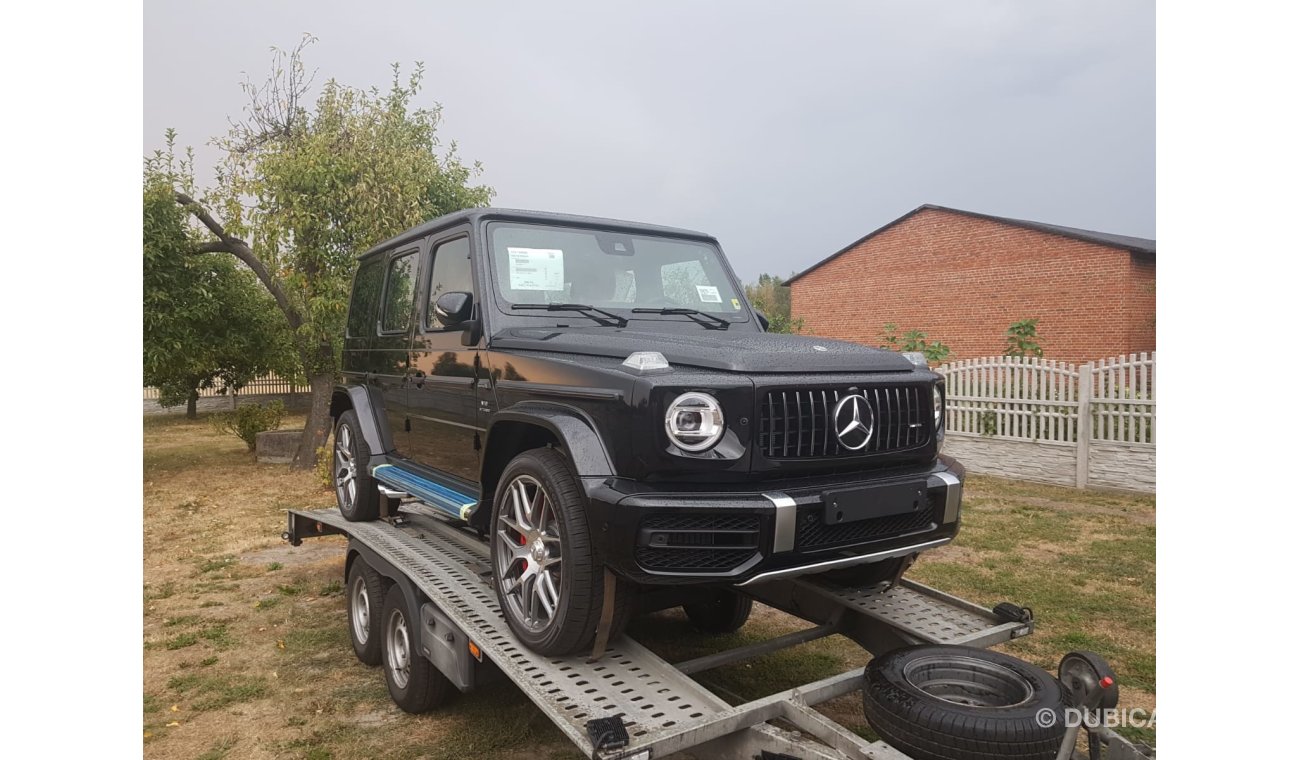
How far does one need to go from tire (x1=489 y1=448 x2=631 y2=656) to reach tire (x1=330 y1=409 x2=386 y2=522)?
228 cm

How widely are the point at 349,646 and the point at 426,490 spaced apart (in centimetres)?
143

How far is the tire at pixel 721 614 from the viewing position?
4.91m

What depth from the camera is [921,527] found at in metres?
3.20

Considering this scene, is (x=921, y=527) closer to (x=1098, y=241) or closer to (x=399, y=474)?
(x=399, y=474)

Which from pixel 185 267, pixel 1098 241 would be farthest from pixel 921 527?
pixel 1098 241

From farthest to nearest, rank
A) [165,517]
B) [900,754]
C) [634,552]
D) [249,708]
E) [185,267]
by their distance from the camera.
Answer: [185,267] → [165,517] → [249,708] → [634,552] → [900,754]

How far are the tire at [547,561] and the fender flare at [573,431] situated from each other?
11 centimetres

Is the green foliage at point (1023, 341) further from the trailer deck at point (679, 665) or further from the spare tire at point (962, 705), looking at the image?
the spare tire at point (962, 705)

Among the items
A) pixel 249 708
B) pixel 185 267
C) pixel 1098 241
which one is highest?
pixel 1098 241

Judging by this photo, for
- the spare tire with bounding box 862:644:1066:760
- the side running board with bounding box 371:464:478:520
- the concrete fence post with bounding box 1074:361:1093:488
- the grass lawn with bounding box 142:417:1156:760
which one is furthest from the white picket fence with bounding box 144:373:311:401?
the spare tire with bounding box 862:644:1066:760

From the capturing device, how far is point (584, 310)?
13.0 feet

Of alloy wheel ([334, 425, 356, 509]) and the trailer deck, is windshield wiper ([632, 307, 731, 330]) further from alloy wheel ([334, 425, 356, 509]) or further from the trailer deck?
alloy wheel ([334, 425, 356, 509])

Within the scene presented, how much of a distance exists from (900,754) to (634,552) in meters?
1.01

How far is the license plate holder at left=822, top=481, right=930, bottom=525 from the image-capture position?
2.86 metres
